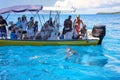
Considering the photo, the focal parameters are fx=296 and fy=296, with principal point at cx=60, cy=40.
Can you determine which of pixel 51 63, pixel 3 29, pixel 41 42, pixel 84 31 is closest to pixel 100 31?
pixel 84 31

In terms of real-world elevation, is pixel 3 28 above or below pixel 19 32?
above

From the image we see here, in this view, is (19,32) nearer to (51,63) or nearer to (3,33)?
(3,33)

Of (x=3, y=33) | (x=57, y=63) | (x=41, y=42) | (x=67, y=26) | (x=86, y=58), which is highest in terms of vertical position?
(x=67, y=26)

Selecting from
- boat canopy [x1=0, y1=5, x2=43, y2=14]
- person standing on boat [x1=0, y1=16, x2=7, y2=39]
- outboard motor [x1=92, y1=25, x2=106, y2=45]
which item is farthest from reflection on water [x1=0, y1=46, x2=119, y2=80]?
boat canopy [x1=0, y1=5, x2=43, y2=14]

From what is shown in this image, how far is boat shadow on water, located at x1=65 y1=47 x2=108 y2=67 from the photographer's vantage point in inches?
551

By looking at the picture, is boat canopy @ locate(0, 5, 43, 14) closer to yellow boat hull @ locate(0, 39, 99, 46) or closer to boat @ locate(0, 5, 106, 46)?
boat @ locate(0, 5, 106, 46)

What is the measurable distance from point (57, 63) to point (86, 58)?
6.83ft

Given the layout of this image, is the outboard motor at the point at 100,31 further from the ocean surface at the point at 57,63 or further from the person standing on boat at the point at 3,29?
the person standing on boat at the point at 3,29

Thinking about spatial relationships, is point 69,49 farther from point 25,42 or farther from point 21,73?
point 21,73

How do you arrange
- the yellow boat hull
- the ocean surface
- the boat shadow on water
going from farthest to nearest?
the yellow boat hull, the boat shadow on water, the ocean surface

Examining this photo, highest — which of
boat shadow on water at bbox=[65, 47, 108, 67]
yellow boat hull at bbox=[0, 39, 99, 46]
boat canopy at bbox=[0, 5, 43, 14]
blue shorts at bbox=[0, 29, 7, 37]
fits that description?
boat canopy at bbox=[0, 5, 43, 14]

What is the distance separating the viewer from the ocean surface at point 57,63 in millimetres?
11492

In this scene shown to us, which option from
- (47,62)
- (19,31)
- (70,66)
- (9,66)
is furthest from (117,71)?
(19,31)

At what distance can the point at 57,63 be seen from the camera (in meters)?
13.8
